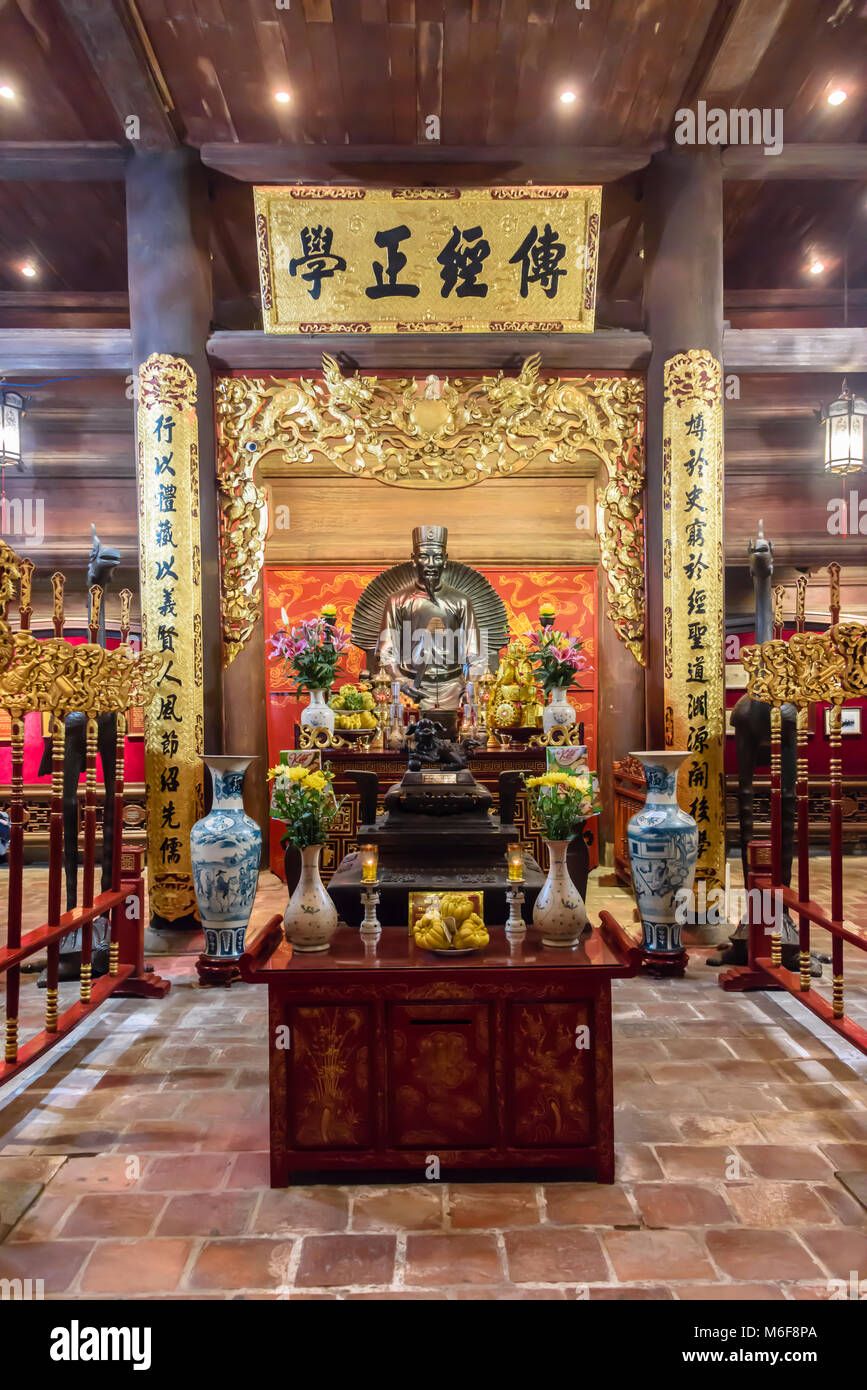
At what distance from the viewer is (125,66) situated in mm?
4285

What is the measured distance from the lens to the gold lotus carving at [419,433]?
4996 mm

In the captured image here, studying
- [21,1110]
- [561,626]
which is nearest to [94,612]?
[21,1110]

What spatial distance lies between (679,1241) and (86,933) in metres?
2.41

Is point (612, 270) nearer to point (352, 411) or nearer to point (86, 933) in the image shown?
point (352, 411)

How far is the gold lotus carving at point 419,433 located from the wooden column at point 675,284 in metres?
0.13

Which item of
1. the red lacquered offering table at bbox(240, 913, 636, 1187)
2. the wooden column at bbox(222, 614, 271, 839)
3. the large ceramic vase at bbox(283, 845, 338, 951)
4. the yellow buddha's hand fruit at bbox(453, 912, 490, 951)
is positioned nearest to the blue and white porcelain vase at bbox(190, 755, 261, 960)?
the large ceramic vase at bbox(283, 845, 338, 951)

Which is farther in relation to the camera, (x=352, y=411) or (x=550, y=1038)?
(x=352, y=411)

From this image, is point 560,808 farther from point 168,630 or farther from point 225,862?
point 168,630

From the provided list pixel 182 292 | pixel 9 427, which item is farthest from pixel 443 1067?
pixel 9 427

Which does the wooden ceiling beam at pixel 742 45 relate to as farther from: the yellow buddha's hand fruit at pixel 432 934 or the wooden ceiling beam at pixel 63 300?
the wooden ceiling beam at pixel 63 300

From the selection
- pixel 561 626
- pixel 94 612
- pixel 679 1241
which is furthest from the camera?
pixel 561 626

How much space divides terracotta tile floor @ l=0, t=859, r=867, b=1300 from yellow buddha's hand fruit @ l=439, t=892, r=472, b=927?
0.72 metres

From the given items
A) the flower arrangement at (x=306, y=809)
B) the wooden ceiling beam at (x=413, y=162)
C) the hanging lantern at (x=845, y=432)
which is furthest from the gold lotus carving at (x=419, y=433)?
the flower arrangement at (x=306, y=809)

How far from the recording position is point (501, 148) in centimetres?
500
